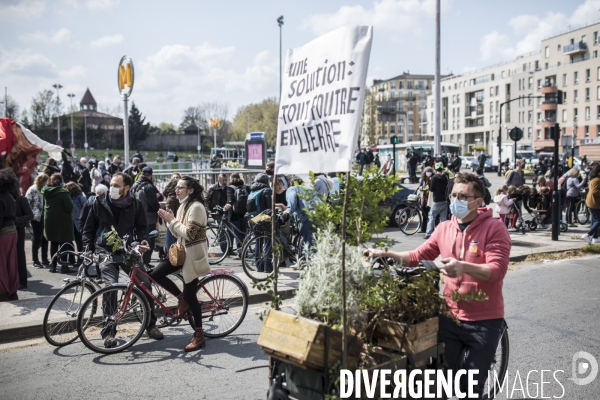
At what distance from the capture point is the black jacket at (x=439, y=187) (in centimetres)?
1287

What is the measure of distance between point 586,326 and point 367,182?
15.3ft

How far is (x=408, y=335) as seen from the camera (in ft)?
10.7

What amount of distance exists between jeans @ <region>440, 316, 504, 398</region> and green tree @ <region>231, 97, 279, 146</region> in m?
84.7

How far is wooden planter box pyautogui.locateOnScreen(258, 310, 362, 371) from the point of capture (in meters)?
3.09

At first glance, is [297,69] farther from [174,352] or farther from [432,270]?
[174,352]

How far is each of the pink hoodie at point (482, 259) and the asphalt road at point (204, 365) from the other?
66.4 inches

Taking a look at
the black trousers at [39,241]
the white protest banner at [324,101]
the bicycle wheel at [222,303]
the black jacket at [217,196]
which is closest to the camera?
the white protest banner at [324,101]

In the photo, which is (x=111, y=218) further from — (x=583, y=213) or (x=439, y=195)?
(x=583, y=213)

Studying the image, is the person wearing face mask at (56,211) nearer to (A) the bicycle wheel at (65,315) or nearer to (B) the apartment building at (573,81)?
(A) the bicycle wheel at (65,315)

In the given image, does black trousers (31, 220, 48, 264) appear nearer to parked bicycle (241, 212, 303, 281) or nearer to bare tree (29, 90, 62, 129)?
parked bicycle (241, 212, 303, 281)

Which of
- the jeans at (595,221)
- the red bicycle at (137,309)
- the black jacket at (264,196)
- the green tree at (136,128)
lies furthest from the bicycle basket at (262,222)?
the green tree at (136,128)

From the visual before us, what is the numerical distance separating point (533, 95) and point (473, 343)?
9774 centimetres

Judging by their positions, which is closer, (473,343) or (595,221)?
(473,343)

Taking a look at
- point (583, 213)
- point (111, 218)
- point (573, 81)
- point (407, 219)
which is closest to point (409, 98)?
point (573, 81)
